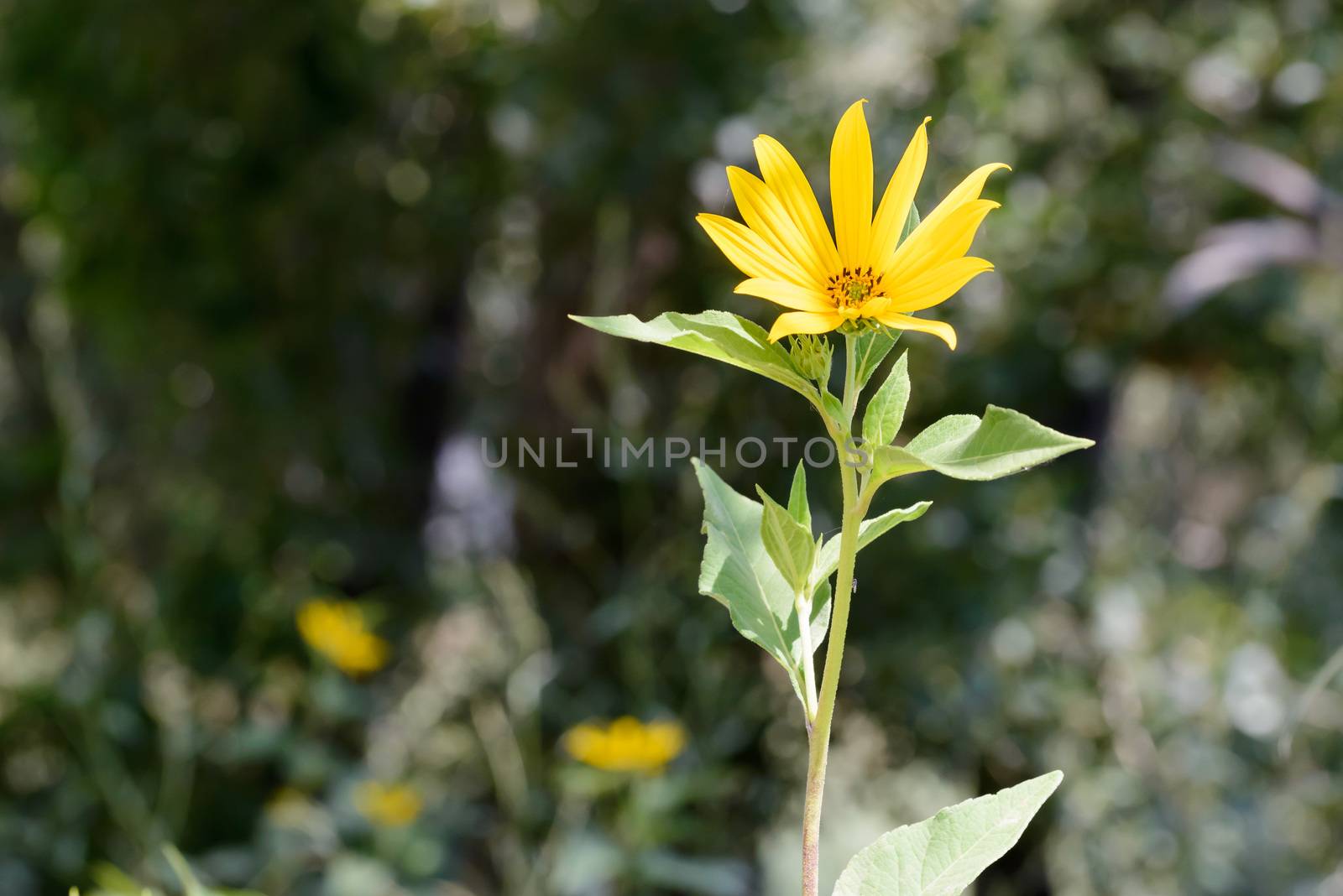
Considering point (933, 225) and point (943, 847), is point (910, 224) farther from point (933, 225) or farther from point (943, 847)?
point (943, 847)

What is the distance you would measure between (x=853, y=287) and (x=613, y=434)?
110 centimetres

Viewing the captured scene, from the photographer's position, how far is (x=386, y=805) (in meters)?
1.29

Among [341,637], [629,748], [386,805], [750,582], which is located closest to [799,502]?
[750,582]

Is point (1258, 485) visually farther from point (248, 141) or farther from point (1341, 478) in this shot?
point (248, 141)

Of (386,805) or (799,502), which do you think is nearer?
(799,502)

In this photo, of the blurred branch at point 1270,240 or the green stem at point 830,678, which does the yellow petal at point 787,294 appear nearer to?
the green stem at point 830,678

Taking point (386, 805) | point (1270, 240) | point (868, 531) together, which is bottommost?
point (386, 805)

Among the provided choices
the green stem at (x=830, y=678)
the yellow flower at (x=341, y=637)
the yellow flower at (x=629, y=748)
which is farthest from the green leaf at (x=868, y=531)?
the yellow flower at (x=341, y=637)

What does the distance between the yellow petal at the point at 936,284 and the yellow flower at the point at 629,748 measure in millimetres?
922

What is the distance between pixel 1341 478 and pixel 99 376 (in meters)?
1.89

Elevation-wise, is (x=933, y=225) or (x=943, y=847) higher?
(x=933, y=225)

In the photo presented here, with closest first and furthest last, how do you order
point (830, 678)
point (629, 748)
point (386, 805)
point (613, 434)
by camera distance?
point (830, 678), point (629, 748), point (386, 805), point (613, 434)

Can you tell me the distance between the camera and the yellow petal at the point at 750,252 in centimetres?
34

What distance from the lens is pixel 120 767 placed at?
1.55 m
